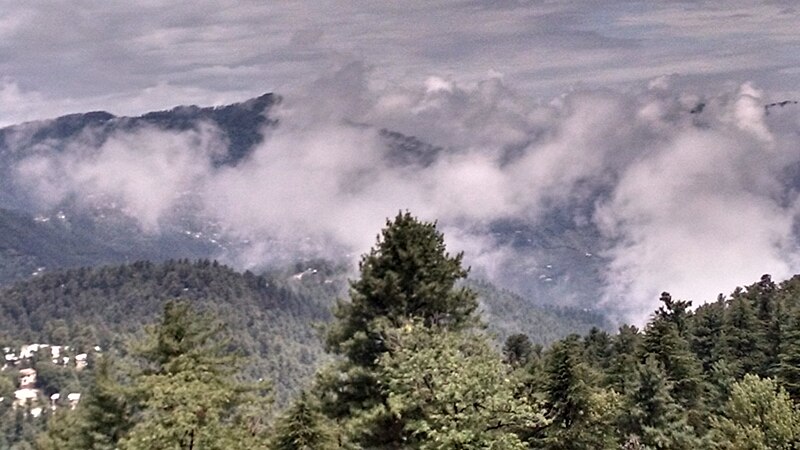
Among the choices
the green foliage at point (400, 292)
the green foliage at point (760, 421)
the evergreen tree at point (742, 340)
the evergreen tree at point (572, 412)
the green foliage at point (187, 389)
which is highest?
the green foliage at point (400, 292)

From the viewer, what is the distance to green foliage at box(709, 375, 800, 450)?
3288cm

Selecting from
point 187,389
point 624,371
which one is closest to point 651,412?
point 624,371

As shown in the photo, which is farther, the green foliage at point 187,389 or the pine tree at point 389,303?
the pine tree at point 389,303

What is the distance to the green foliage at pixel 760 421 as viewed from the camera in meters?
32.9

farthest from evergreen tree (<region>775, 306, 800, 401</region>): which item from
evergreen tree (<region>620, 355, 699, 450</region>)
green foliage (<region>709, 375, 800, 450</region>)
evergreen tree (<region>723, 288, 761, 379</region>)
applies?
evergreen tree (<region>723, 288, 761, 379</region>)

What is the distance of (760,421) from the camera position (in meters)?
34.2

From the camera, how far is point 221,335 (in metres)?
37.9

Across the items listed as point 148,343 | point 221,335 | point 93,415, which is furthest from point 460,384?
point 93,415

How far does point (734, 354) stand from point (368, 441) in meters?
53.8

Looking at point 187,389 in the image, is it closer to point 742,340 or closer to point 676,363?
point 676,363

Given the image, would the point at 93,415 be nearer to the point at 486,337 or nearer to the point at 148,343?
the point at 148,343

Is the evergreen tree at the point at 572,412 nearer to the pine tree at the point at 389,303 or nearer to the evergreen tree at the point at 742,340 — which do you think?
the pine tree at the point at 389,303

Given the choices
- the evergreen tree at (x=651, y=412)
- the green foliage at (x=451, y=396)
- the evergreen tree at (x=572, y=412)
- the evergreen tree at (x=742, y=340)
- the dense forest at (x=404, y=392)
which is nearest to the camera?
the green foliage at (x=451, y=396)

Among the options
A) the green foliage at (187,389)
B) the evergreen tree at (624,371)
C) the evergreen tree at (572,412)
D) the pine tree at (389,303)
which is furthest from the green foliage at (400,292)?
the evergreen tree at (624,371)
